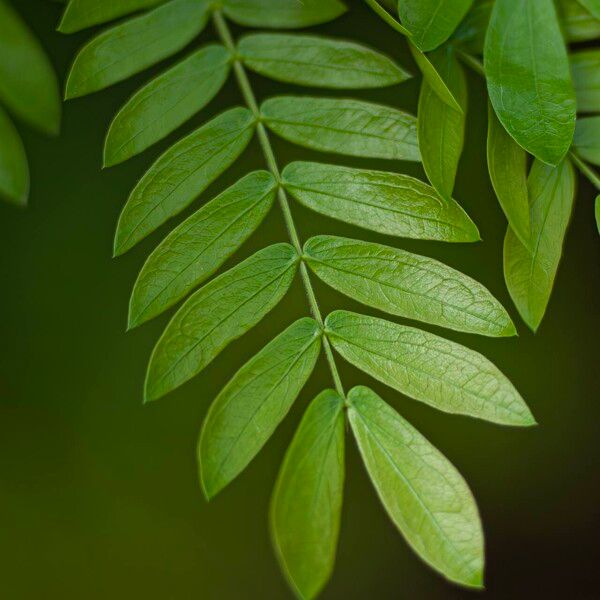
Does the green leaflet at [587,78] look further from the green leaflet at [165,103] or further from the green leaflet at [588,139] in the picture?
the green leaflet at [165,103]

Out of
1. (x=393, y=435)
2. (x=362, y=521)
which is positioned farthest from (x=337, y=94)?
(x=362, y=521)

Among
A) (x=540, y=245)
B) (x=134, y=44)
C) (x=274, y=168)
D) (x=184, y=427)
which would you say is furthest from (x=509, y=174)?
(x=184, y=427)

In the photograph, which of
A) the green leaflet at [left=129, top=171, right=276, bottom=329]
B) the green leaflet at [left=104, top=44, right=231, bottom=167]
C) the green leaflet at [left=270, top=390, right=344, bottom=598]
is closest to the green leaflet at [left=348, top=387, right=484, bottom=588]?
the green leaflet at [left=270, top=390, right=344, bottom=598]

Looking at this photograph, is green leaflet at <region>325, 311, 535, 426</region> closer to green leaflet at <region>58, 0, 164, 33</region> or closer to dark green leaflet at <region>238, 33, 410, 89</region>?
dark green leaflet at <region>238, 33, 410, 89</region>

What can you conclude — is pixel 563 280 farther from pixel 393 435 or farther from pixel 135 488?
pixel 393 435

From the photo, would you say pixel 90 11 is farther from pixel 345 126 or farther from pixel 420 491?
pixel 420 491

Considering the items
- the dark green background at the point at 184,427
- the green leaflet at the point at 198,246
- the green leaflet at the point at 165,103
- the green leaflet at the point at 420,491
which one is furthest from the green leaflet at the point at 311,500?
the dark green background at the point at 184,427
